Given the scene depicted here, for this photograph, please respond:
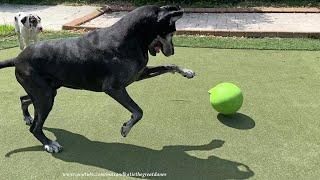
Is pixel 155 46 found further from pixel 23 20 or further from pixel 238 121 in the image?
pixel 23 20

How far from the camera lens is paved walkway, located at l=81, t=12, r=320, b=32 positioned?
343 inches

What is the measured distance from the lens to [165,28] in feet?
12.3

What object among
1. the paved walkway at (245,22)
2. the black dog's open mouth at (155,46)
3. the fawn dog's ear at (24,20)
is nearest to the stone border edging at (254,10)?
the paved walkway at (245,22)

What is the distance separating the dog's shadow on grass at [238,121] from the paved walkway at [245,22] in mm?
3977

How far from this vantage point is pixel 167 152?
414 cm

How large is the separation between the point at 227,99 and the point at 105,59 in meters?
1.42

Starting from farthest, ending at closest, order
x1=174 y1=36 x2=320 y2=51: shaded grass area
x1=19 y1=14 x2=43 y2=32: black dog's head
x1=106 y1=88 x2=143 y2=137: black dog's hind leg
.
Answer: x1=174 y1=36 x2=320 y2=51: shaded grass area → x1=19 y1=14 x2=43 y2=32: black dog's head → x1=106 y1=88 x2=143 y2=137: black dog's hind leg

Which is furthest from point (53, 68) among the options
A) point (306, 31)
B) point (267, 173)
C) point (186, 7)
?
point (186, 7)

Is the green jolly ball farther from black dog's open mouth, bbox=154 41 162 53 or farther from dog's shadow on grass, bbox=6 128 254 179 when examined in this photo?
black dog's open mouth, bbox=154 41 162 53

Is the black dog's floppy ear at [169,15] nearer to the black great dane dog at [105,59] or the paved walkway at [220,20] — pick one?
the black great dane dog at [105,59]

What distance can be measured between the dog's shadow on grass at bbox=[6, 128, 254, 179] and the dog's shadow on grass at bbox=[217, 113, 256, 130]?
393mm

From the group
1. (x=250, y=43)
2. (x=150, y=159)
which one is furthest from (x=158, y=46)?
(x=250, y=43)

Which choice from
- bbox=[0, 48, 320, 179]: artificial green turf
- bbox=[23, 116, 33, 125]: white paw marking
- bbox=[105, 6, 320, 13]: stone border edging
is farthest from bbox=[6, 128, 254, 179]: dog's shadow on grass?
bbox=[105, 6, 320, 13]: stone border edging

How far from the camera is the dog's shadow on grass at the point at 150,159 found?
3.77 meters
